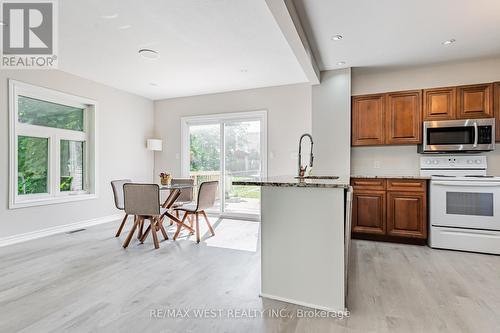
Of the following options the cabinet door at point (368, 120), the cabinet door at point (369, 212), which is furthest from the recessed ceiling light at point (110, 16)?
the cabinet door at point (369, 212)

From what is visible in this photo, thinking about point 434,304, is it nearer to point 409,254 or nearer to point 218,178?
point 409,254

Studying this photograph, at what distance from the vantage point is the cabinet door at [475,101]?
134 inches

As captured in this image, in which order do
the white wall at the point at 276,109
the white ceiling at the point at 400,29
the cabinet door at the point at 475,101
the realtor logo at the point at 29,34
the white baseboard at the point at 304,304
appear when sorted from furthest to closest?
the white wall at the point at 276,109
the cabinet door at the point at 475,101
the realtor logo at the point at 29,34
the white ceiling at the point at 400,29
the white baseboard at the point at 304,304

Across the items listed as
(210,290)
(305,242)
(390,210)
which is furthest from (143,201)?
(390,210)

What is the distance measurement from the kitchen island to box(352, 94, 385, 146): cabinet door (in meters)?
2.27

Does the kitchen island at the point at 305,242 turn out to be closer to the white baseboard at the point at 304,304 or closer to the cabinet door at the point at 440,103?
the white baseboard at the point at 304,304

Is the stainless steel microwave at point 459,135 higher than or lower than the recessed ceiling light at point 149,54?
lower

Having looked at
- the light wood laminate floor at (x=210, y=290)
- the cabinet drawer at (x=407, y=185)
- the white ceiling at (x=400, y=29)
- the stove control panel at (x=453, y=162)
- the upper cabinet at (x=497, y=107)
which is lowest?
the light wood laminate floor at (x=210, y=290)

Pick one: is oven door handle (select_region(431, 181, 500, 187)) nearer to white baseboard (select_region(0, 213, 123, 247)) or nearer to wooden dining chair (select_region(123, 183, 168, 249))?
wooden dining chair (select_region(123, 183, 168, 249))

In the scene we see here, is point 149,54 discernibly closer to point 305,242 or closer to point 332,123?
point 332,123

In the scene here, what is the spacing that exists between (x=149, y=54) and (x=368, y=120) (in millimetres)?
3202

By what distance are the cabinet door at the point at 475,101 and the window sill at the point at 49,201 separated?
580 centimetres

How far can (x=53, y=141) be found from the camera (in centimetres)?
409

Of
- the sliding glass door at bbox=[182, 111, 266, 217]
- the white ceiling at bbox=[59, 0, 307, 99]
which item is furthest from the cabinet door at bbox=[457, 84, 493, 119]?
the sliding glass door at bbox=[182, 111, 266, 217]
